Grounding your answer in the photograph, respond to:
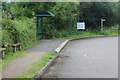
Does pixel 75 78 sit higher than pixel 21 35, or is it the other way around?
pixel 21 35

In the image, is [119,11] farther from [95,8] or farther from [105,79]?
[105,79]

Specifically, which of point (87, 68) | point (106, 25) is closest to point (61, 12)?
point (106, 25)

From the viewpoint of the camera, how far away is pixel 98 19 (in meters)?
38.2

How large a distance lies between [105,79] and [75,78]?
93cm

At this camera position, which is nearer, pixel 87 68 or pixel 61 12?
pixel 87 68

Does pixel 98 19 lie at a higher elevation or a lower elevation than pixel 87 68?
higher

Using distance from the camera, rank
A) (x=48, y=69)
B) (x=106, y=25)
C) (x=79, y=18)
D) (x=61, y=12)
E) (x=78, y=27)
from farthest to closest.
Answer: (x=106, y=25) < (x=79, y=18) < (x=78, y=27) < (x=61, y=12) < (x=48, y=69)

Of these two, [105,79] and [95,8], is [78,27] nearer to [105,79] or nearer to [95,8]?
[95,8]

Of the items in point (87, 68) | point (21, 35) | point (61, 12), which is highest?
point (61, 12)

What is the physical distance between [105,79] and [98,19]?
102 ft

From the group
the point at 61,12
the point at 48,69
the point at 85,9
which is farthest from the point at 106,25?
the point at 48,69

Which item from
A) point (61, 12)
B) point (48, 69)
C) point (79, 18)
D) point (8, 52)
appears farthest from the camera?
point (79, 18)

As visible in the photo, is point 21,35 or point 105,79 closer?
point 105,79

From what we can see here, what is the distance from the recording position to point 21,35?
16078mm
